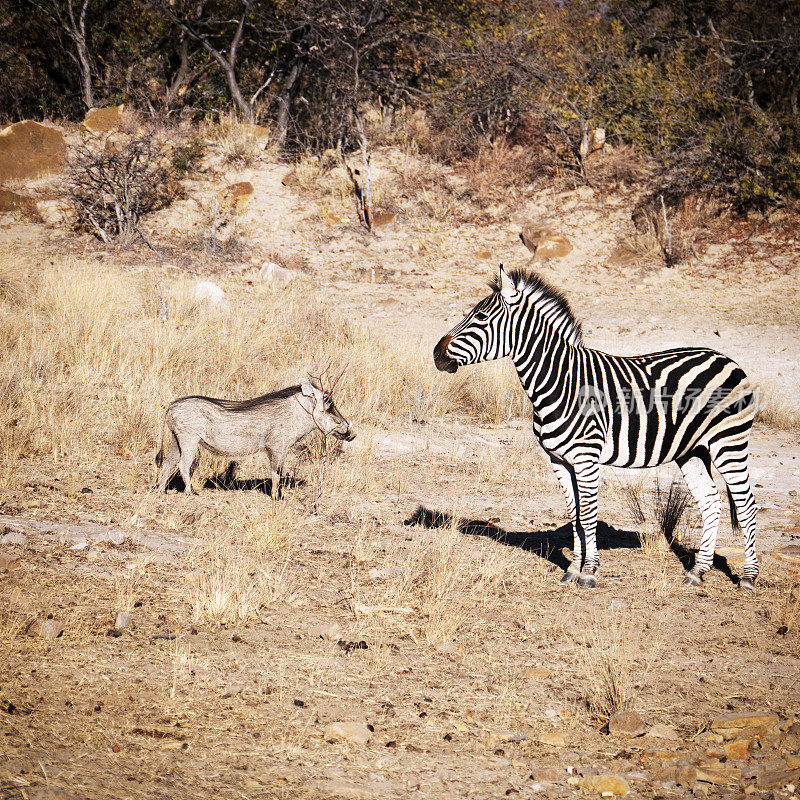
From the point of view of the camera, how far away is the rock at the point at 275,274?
16.4m

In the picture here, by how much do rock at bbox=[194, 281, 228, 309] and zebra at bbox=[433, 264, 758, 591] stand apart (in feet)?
25.1

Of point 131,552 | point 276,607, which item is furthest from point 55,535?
point 276,607

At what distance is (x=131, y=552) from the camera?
228 inches

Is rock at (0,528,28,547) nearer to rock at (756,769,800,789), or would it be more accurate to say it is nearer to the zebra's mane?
the zebra's mane

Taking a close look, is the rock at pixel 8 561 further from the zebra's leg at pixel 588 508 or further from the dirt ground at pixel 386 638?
the zebra's leg at pixel 588 508

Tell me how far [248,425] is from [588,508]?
2.91m

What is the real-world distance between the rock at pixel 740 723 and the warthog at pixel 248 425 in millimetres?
4097

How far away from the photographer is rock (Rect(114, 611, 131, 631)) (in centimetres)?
466

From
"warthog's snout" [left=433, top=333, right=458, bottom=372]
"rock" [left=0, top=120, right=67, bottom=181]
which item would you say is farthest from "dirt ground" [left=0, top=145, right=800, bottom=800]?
"rock" [left=0, top=120, right=67, bottom=181]

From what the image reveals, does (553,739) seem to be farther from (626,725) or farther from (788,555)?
(788,555)

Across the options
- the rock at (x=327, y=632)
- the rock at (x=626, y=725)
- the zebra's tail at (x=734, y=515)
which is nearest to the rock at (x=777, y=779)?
the rock at (x=626, y=725)

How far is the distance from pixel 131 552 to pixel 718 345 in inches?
441

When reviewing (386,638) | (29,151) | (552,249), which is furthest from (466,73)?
(386,638)

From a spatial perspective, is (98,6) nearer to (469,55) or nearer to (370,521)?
(469,55)
